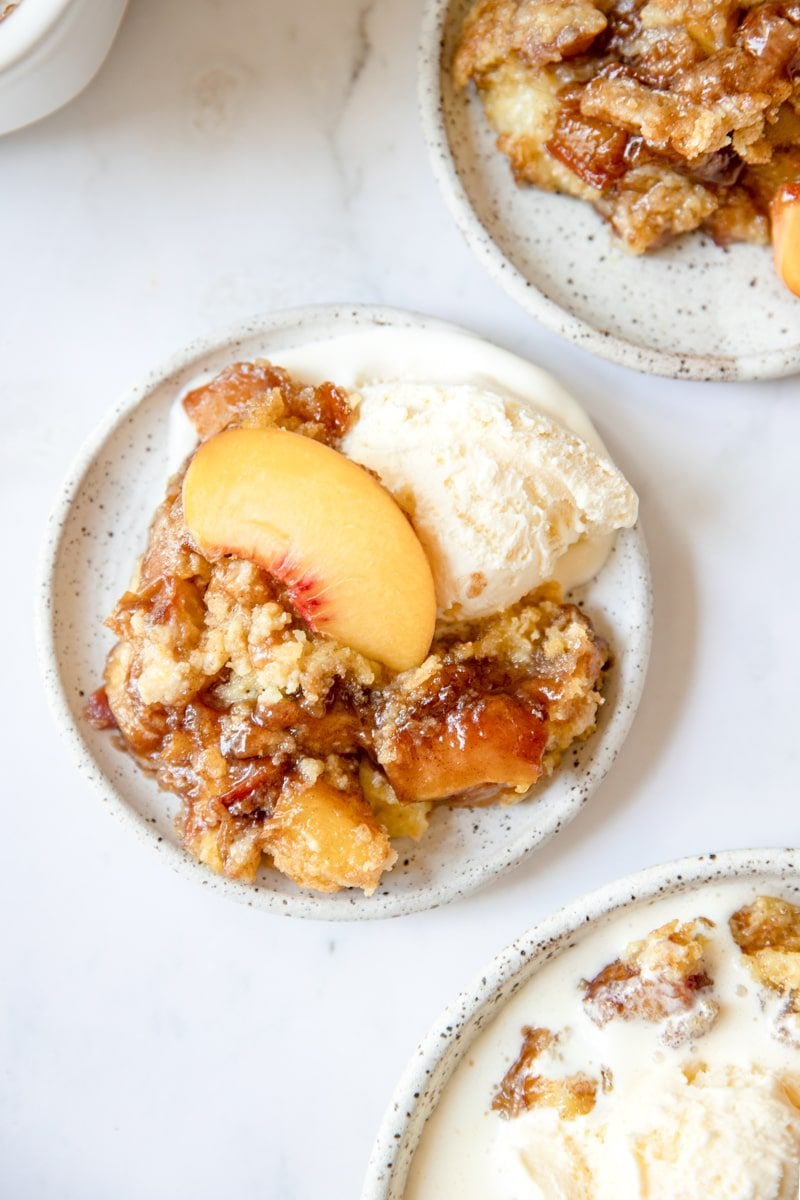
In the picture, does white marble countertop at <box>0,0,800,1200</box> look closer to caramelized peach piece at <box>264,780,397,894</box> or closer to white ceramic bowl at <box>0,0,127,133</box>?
white ceramic bowl at <box>0,0,127,133</box>

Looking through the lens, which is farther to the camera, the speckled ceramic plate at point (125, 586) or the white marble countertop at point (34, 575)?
the white marble countertop at point (34, 575)

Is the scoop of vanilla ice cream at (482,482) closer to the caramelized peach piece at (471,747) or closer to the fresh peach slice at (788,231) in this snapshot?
the caramelized peach piece at (471,747)

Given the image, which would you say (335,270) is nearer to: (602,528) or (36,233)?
(36,233)

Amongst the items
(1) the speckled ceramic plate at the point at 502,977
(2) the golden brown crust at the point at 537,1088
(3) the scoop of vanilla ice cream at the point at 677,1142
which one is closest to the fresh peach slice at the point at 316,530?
(1) the speckled ceramic plate at the point at 502,977

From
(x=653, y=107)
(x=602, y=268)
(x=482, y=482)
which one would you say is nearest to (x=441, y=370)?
(x=482, y=482)

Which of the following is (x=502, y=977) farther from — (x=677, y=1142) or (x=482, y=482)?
(x=482, y=482)

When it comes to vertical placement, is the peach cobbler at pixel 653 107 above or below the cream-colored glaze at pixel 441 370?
above
